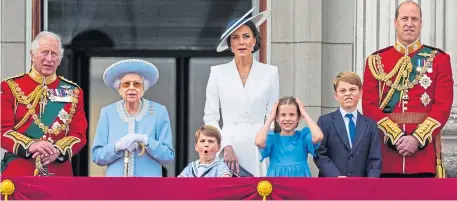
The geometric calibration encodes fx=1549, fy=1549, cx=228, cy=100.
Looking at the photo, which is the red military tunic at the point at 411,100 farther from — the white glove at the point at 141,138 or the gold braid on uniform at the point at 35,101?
the gold braid on uniform at the point at 35,101

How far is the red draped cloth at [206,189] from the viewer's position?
32.2 ft

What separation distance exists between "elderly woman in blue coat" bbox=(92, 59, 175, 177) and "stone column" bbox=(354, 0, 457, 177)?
2.76 m

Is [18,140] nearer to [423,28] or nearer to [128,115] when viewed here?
[128,115]

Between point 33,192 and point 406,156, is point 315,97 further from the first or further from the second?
point 33,192

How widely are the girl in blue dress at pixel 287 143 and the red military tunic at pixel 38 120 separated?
1345 millimetres

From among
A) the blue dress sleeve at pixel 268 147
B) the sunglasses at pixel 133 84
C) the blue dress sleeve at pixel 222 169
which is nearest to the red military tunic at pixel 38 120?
the sunglasses at pixel 133 84

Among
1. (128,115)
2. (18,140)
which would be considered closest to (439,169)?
(128,115)

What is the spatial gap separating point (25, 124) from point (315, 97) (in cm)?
319

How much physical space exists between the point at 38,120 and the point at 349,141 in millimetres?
2181

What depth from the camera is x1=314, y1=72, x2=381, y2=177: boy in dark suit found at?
10547 millimetres

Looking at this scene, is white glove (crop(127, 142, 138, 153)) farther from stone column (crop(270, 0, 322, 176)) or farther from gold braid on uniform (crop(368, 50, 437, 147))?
stone column (crop(270, 0, 322, 176))

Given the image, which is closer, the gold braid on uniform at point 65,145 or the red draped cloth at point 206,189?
the red draped cloth at point 206,189

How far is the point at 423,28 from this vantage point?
12.8 meters

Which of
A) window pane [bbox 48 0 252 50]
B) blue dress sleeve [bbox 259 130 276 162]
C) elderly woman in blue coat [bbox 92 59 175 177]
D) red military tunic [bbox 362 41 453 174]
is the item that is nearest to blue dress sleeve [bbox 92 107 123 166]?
elderly woman in blue coat [bbox 92 59 175 177]
